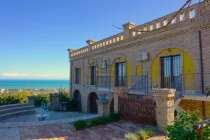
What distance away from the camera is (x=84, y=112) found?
18609 millimetres

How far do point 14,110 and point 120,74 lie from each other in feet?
29.0

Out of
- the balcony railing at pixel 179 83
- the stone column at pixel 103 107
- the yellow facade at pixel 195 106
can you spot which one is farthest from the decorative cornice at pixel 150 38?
the stone column at pixel 103 107

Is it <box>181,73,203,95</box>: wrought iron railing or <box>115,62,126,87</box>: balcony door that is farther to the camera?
<box>115,62,126,87</box>: balcony door

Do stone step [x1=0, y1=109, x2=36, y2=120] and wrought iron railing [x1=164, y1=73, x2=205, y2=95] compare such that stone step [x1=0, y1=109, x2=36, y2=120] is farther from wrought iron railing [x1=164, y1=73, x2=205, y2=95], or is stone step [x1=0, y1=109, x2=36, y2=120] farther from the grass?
wrought iron railing [x1=164, y1=73, x2=205, y2=95]

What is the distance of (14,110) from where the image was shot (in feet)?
47.2

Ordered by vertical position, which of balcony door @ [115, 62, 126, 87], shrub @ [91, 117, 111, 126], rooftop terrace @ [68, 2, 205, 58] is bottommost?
shrub @ [91, 117, 111, 126]

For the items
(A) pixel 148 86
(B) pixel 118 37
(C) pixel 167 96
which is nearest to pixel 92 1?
(B) pixel 118 37

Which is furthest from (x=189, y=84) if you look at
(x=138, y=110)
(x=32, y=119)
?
(x=32, y=119)

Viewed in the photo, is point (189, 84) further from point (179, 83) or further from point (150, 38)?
point (150, 38)

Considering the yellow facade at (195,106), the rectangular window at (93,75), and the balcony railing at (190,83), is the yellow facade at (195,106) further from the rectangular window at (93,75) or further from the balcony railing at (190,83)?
the rectangular window at (93,75)

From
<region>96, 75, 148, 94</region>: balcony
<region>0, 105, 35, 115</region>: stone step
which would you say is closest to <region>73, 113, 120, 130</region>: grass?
<region>96, 75, 148, 94</region>: balcony

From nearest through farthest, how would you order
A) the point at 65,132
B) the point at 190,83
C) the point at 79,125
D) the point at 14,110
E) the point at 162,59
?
the point at 65,132
the point at 79,125
the point at 190,83
the point at 162,59
the point at 14,110

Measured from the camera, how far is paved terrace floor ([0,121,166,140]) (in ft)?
21.7

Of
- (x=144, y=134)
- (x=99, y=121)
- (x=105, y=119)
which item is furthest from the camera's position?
(x=105, y=119)
